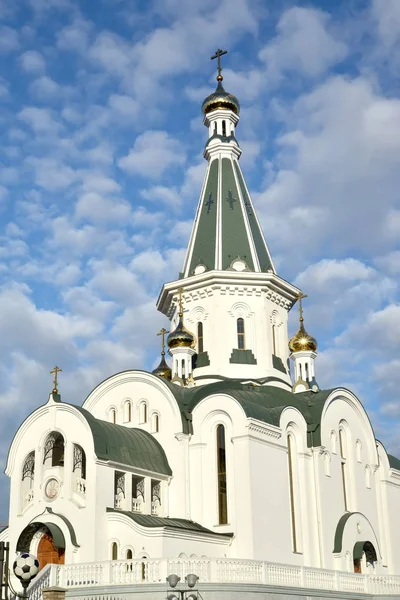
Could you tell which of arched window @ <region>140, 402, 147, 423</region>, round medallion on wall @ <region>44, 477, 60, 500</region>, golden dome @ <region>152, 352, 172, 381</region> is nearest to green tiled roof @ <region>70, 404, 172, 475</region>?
arched window @ <region>140, 402, 147, 423</region>

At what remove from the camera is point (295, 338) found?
93.8 feet

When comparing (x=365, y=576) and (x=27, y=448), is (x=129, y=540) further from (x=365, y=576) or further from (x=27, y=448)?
(x=365, y=576)

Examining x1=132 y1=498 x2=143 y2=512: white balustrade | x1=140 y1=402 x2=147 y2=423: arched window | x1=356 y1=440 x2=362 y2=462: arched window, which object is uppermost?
x1=140 y1=402 x2=147 y2=423: arched window

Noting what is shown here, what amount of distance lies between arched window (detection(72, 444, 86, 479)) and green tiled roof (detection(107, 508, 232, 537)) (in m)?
1.51

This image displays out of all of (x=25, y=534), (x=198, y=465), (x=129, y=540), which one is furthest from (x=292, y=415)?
(x=25, y=534)

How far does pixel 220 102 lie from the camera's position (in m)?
32.3

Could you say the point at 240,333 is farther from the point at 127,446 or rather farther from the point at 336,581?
the point at 336,581

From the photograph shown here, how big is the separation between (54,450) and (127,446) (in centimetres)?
223

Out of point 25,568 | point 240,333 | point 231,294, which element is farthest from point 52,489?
point 231,294

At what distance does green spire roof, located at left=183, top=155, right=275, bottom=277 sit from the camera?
95.7ft

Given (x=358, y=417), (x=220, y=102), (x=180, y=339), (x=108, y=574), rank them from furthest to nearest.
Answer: (x=220, y=102)
(x=358, y=417)
(x=180, y=339)
(x=108, y=574)

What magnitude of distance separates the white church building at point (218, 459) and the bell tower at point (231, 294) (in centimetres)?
6

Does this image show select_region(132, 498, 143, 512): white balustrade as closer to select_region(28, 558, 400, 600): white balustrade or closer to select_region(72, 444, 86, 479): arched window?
select_region(72, 444, 86, 479): arched window

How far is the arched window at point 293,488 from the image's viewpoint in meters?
23.2
